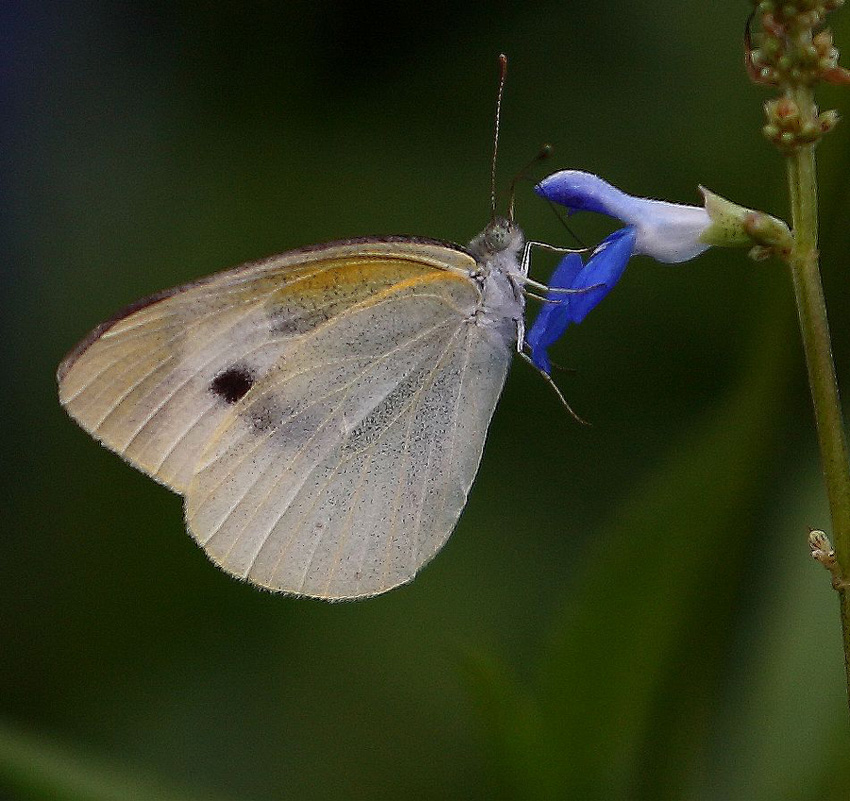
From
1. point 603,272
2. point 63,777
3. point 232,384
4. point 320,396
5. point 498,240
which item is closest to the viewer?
point 603,272

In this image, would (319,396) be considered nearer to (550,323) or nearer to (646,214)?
(550,323)

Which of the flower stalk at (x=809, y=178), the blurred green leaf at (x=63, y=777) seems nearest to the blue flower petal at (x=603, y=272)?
the flower stalk at (x=809, y=178)

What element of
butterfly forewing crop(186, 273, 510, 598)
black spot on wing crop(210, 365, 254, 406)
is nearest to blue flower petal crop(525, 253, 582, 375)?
butterfly forewing crop(186, 273, 510, 598)

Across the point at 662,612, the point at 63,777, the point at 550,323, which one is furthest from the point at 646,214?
the point at 63,777

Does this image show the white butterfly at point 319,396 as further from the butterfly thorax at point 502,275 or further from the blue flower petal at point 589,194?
the blue flower petal at point 589,194

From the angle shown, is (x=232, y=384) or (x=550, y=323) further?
(x=232, y=384)

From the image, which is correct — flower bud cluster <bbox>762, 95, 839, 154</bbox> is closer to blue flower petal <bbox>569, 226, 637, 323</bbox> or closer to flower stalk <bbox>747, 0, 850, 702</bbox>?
flower stalk <bbox>747, 0, 850, 702</bbox>
